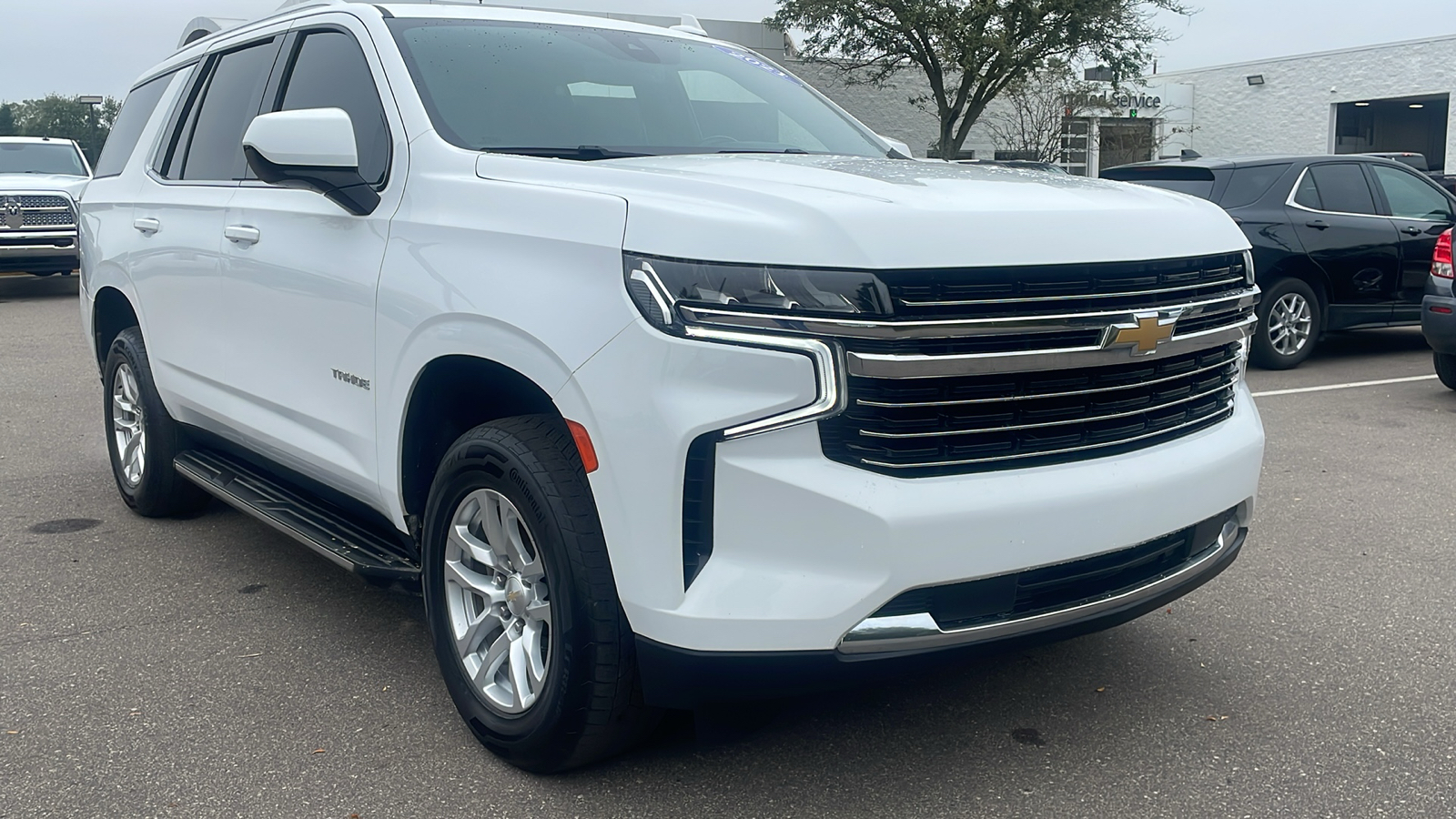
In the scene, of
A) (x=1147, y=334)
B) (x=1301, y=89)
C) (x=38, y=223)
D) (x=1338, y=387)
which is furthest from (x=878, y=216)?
(x=1301, y=89)

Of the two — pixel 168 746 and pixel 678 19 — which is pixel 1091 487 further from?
pixel 678 19

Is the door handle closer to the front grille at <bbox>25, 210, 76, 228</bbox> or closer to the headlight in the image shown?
the headlight

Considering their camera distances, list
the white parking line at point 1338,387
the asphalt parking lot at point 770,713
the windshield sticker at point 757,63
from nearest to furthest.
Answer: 1. the asphalt parking lot at point 770,713
2. the windshield sticker at point 757,63
3. the white parking line at point 1338,387

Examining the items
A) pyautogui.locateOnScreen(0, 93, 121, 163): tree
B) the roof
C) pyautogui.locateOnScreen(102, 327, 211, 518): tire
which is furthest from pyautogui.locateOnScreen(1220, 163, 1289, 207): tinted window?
pyautogui.locateOnScreen(0, 93, 121, 163): tree

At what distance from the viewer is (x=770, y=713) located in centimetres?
281

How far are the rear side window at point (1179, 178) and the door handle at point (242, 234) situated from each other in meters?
7.47

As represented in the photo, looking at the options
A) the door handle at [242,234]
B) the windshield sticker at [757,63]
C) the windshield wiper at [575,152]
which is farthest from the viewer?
the windshield sticker at [757,63]

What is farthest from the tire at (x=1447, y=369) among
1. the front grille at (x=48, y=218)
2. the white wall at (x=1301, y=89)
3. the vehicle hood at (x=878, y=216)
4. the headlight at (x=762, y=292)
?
the white wall at (x=1301, y=89)

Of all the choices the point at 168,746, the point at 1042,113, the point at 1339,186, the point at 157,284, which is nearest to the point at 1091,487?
the point at 168,746

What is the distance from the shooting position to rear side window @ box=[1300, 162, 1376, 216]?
32.2ft

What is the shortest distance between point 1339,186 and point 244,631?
8.98 metres

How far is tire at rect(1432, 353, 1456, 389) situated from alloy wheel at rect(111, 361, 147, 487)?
7.70 meters

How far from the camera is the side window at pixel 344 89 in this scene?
357 cm

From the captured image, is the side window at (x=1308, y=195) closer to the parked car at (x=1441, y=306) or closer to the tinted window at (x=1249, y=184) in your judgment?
the tinted window at (x=1249, y=184)
